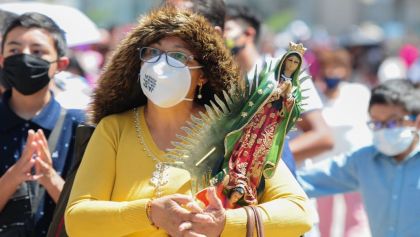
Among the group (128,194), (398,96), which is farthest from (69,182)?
(398,96)

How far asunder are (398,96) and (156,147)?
235 cm

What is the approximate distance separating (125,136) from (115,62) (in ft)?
1.22

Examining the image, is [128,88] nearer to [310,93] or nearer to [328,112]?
[310,93]

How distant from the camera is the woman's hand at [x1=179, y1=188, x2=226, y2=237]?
11.8ft

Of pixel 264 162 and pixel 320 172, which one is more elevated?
pixel 264 162

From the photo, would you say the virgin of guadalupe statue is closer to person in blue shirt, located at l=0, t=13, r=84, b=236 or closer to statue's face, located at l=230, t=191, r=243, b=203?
statue's face, located at l=230, t=191, r=243, b=203

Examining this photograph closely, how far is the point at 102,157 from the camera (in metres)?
3.89

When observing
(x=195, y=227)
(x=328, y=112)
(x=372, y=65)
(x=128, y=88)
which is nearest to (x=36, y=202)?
(x=128, y=88)

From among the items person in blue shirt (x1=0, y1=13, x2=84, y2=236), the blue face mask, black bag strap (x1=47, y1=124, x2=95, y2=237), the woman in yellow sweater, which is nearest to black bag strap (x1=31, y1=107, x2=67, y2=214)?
person in blue shirt (x1=0, y1=13, x2=84, y2=236)

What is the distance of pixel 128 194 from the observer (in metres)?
3.85

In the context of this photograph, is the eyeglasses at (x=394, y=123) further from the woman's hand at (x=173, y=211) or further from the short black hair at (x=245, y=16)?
the woman's hand at (x=173, y=211)

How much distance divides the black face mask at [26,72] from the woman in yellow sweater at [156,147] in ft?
2.81

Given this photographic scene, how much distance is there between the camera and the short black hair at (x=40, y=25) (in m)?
5.10

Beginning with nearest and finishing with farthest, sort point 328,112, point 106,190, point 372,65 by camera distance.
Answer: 1. point 106,190
2. point 328,112
3. point 372,65
